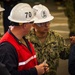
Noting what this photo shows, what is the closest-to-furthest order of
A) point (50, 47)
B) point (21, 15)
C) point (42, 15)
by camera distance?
point (21, 15) < point (42, 15) < point (50, 47)

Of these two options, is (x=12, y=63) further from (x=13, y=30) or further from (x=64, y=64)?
(x=64, y=64)

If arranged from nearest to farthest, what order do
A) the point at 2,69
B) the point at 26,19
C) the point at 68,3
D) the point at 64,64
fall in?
the point at 2,69, the point at 26,19, the point at 64,64, the point at 68,3

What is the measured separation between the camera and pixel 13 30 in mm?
3096

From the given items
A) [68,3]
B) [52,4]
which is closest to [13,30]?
[68,3]

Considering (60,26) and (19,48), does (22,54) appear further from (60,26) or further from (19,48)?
(60,26)

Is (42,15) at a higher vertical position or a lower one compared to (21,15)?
lower

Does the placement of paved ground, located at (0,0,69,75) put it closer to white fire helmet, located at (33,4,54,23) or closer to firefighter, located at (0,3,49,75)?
white fire helmet, located at (33,4,54,23)

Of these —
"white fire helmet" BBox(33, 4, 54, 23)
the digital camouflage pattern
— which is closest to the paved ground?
the digital camouflage pattern

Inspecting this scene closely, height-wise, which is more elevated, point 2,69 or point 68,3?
point 2,69

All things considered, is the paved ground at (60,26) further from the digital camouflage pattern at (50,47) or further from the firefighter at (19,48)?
the firefighter at (19,48)

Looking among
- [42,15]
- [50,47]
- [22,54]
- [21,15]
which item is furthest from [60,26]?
[22,54]

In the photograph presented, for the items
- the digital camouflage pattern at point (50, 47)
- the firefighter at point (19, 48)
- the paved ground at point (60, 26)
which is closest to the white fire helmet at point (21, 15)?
the firefighter at point (19, 48)

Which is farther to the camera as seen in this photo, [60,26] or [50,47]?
[60,26]

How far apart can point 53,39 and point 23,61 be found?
45.2 inches
